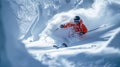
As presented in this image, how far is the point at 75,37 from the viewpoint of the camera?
5.94 meters

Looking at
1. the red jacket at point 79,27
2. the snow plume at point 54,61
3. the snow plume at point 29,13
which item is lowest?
the snow plume at point 54,61

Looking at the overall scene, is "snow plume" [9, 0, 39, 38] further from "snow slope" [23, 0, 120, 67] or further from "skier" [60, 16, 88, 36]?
"skier" [60, 16, 88, 36]

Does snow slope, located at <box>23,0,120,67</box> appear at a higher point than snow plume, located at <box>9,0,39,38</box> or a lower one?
lower

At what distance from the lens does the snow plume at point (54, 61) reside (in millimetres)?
3976

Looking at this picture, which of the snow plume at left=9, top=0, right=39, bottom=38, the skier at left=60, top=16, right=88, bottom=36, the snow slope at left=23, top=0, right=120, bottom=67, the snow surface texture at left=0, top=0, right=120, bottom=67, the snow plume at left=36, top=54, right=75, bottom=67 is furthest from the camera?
the snow plume at left=9, top=0, right=39, bottom=38

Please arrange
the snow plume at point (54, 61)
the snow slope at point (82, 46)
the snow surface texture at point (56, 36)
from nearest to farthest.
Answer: the snow surface texture at point (56, 36)
the snow plume at point (54, 61)
the snow slope at point (82, 46)

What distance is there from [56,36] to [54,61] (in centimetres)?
212

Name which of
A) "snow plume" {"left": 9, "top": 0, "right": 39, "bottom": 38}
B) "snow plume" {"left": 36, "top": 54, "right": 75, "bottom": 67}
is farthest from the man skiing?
"snow plume" {"left": 36, "top": 54, "right": 75, "bottom": 67}

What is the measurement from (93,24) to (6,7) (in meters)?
3.43

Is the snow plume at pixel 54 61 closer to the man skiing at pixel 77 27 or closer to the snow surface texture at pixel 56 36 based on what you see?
the snow surface texture at pixel 56 36

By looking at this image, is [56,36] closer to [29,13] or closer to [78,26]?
[78,26]

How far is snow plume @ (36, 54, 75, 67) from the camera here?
3976 mm

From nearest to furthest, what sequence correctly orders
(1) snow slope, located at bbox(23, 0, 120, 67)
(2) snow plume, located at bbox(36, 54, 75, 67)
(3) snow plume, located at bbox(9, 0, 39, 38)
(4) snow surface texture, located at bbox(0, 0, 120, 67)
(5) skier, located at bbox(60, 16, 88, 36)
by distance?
(4) snow surface texture, located at bbox(0, 0, 120, 67) → (2) snow plume, located at bbox(36, 54, 75, 67) → (1) snow slope, located at bbox(23, 0, 120, 67) → (5) skier, located at bbox(60, 16, 88, 36) → (3) snow plume, located at bbox(9, 0, 39, 38)

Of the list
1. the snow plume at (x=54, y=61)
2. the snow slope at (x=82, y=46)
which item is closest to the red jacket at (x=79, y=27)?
the snow slope at (x=82, y=46)
